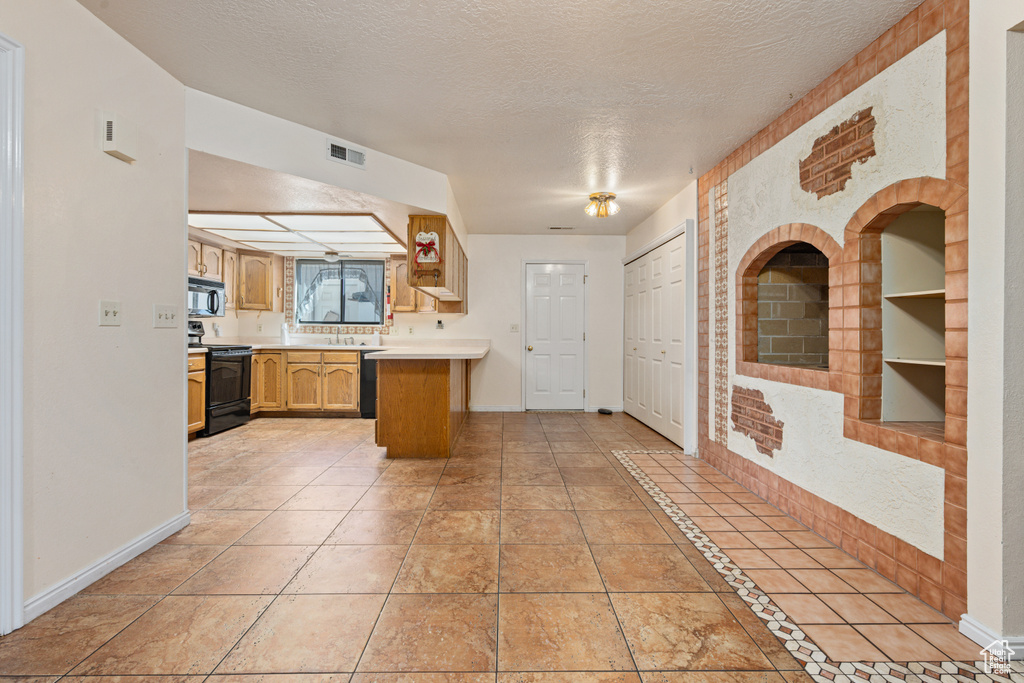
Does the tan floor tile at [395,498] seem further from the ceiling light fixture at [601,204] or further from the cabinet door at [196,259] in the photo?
the cabinet door at [196,259]

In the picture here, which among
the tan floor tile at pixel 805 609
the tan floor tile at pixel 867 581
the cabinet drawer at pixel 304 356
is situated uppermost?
the cabinet drawer at pixel 304 356

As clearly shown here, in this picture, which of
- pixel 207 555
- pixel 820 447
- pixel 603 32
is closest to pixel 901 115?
pixel 603 32

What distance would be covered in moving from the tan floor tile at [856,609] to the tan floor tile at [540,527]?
3.49 feet

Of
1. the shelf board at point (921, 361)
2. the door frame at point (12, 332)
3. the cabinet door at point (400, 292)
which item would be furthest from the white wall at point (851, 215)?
the cabinet door at point (400, 292)

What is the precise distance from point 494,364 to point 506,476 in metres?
2.95

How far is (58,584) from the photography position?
1.83 metres

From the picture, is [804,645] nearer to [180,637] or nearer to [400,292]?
[180,637]

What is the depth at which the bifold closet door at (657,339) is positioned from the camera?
4469mm

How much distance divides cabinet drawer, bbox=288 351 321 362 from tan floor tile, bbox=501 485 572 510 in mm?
3614

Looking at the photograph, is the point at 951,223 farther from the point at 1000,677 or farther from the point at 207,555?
the point at 207,555

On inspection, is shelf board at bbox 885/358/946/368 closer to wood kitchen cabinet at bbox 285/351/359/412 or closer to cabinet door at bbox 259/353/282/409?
wood kitchen cabinet at bbox 285/351/359/412

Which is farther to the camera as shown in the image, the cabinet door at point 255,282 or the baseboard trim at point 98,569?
the cabinet door at point 255,282

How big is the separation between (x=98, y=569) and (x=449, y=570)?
1484 millimetres

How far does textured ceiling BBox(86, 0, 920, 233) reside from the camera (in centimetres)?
194
